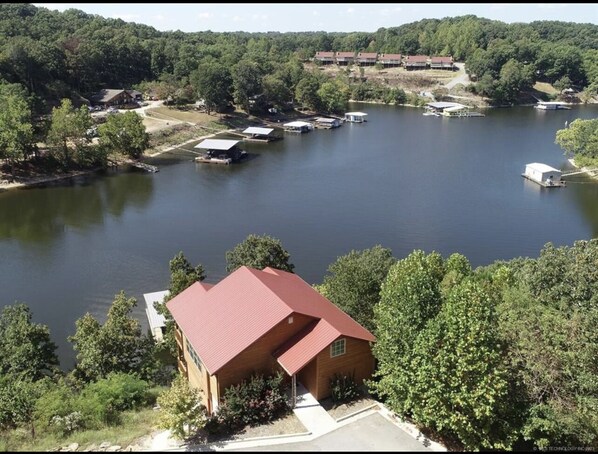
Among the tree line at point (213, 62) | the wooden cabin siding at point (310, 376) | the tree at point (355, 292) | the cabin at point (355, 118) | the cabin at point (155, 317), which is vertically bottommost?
the cabin at point (155, 317)

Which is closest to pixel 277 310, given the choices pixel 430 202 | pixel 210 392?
pixel 210 392

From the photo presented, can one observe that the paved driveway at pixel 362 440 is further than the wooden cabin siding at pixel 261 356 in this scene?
No

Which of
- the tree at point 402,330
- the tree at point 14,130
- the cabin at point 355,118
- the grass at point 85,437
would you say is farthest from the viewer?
the cabin at point 355,118

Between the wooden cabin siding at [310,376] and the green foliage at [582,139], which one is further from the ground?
the green foliage at [582,139]

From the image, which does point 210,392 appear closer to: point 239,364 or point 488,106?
point 239,364

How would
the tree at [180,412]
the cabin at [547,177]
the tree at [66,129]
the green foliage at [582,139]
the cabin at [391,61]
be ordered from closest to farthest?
1. the tree at [180,412]
2. the cabin at [547,177]
3. the tree at [66,129]
4. the green foliage at [582,139]
5. the cabin at [391,61]

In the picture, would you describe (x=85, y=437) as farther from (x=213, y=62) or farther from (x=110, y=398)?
(x=213, y=62)

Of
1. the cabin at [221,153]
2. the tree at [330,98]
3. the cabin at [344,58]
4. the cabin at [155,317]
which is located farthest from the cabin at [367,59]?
the cabin at [155,317]

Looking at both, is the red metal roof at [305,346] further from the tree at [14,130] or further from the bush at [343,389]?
the tree at [14,130]
